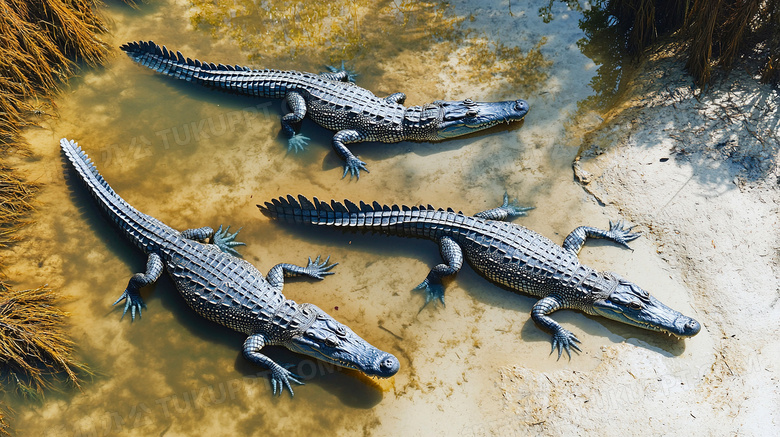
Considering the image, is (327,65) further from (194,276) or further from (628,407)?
(628,407)

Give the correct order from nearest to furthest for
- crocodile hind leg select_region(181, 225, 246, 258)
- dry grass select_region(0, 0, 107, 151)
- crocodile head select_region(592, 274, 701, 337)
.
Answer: crocodile head select_region(592, 274, 701, 337)
crocodile hind leg select_region(181, 225, 246, 258)
dry grass select_region(0, 0, 107, 151)

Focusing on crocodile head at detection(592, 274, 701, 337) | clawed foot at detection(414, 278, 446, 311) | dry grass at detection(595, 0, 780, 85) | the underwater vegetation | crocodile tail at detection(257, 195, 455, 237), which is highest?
dry grass at detection(595, 0, 780, 85)

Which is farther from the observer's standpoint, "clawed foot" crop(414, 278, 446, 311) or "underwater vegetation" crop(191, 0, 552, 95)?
"underwater vegetation" crop(191, 0, 552, 95)

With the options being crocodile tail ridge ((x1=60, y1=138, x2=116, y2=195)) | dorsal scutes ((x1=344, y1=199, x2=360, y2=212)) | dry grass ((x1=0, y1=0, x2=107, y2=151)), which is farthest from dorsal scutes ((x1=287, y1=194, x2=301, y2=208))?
dry grass ((x1=0, y1=0, x2=107, y2=151))

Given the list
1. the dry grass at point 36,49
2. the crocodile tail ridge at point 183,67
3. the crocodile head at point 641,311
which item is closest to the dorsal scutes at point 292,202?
the crocodile tail ridge at point 183,67

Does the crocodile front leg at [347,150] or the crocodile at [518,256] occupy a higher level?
the crocodile front leg at [347,150]

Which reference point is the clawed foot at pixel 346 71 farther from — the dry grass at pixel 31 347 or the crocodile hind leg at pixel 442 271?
the dry grass at pixel 31 347

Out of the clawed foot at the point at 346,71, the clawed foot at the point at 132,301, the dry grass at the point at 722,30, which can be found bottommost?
the clawed foot at the point at 132,301

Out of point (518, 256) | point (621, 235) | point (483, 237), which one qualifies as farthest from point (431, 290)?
point (621, 235)

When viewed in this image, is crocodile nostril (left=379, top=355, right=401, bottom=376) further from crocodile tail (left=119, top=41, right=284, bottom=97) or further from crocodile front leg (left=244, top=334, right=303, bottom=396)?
crocodile tail (left=119, top=41, right=284, bottom=97)
